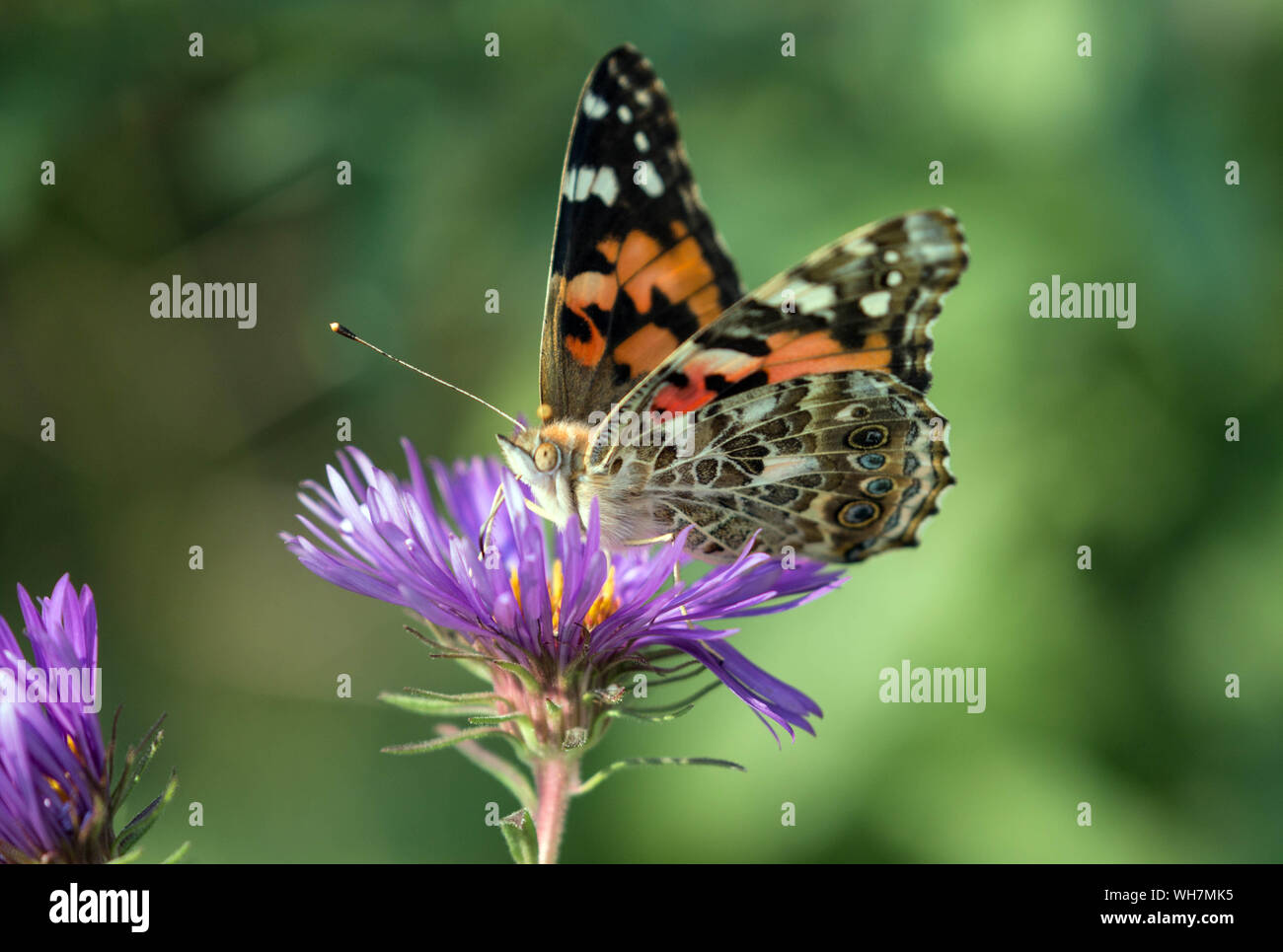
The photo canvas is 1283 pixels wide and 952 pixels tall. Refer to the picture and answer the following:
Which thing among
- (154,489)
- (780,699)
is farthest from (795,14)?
(154,489)

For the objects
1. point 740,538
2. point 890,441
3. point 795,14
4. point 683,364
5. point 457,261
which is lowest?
point 740,538

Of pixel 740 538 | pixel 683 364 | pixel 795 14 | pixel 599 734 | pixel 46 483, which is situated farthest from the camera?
pixel 46 483

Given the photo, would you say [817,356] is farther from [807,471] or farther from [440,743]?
[440,743]

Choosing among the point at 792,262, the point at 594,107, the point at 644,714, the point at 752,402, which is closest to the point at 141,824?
the point at 644,714

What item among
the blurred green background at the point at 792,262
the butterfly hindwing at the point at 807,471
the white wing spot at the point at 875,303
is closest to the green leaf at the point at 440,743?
the butterfly hindwing at the point at 807,471

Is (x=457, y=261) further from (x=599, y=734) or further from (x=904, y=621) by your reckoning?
(x=599, y=734)
